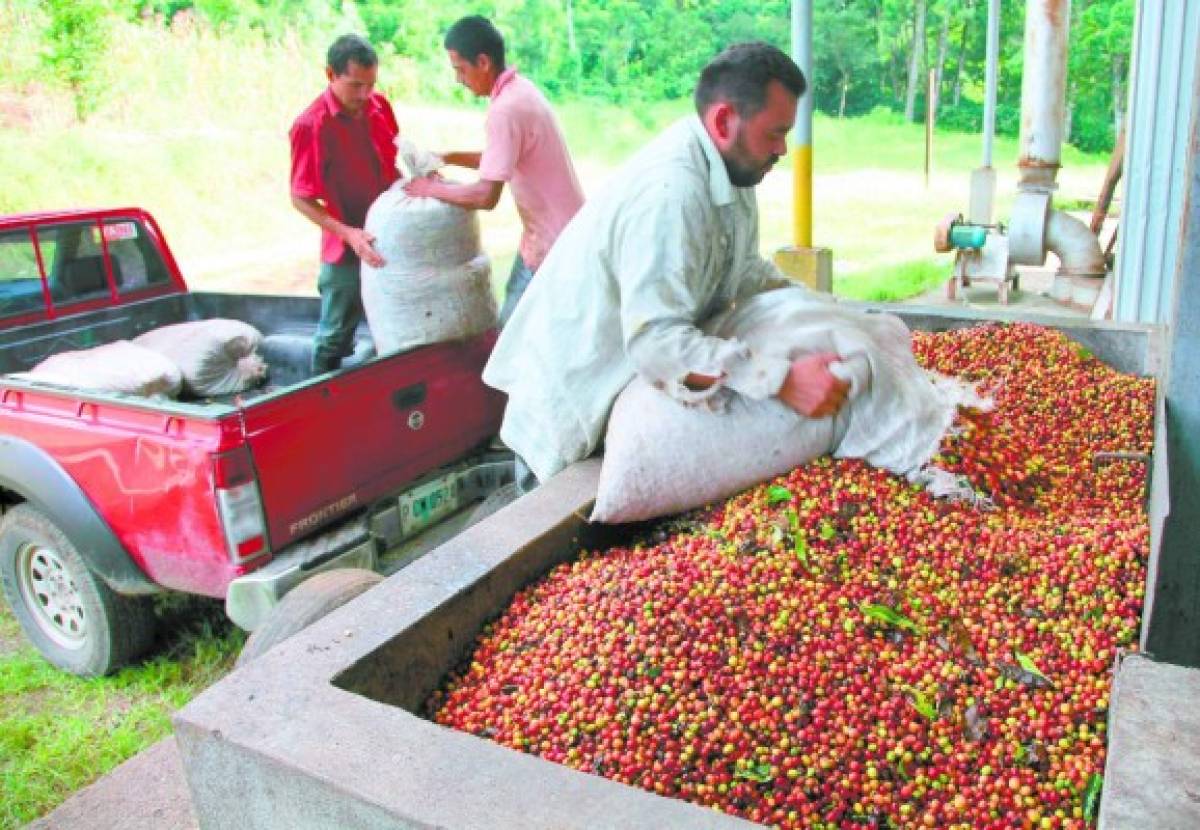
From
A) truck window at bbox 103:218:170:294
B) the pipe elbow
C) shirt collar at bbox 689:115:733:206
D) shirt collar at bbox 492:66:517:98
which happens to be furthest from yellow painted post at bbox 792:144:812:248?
shirt collar at bbox 689:115:733:206

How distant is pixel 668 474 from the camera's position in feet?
9.03

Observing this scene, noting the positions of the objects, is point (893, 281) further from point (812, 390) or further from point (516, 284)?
point (812, 390)

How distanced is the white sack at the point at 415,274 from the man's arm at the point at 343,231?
31 mm

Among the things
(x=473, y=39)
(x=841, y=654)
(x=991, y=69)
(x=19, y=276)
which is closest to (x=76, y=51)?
(x=991, y=69)

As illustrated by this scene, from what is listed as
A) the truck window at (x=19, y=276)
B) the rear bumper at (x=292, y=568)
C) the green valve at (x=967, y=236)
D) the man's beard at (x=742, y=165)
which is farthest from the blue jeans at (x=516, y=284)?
the green valve at (x=967, y=236)

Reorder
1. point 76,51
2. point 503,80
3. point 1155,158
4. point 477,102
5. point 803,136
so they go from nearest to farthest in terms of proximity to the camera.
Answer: point 503,80, point 1155,158, point 803,136, point 76,51, point 477,102

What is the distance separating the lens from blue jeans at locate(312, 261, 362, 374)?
181 inches

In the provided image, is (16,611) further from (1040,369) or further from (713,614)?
(1040,369)

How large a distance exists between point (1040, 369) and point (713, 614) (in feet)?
7.96

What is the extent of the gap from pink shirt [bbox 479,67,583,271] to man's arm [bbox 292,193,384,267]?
0.63 m

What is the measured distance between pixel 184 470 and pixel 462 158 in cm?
212

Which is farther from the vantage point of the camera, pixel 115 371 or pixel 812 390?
pixel 115 371

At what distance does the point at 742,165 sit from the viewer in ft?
9.30

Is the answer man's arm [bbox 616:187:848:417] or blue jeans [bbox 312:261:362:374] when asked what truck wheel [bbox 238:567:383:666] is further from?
blue jeans [bbox 312:261:362:374]
